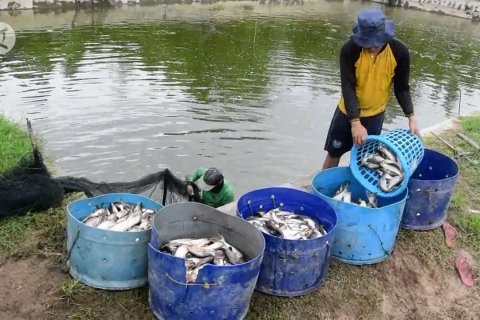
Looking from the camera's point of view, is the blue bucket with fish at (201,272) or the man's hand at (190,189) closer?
the blue bucket with fish at (201,272)

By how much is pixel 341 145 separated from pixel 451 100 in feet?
28.9

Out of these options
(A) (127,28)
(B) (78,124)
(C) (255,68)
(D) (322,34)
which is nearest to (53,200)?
(B) (78,124)

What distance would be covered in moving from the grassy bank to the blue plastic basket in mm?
741

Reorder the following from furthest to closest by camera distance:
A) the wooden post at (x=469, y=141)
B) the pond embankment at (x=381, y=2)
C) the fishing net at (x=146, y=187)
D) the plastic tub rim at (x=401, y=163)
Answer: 1. the pond embankment at (x=381, y=2)
2. the wooden post at (x=469, y=141)
3. the fishing net at (x=146, y=187)
4. the plastic tub rim at (x=401, y=163)

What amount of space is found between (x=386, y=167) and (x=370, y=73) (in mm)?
939

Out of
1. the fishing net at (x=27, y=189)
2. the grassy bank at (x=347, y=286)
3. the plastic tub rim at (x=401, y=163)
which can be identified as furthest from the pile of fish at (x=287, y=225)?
the fishing net at (x=27, y=189)

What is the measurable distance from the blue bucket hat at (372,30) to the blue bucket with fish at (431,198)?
4.80 ft

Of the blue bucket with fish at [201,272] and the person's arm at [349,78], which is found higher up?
the person's arm at [349,78]

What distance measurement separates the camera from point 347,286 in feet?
15.0

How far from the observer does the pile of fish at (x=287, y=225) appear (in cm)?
421

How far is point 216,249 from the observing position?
3.81 meters

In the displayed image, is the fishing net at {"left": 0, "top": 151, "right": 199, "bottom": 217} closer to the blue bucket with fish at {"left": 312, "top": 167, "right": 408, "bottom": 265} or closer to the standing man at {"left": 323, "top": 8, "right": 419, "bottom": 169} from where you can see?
the blue bucket with fish at {"left": 312, "top": 167, "right": 408, "bottom": 265}

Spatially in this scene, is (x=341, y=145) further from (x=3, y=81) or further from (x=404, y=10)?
(x=404, y=10)

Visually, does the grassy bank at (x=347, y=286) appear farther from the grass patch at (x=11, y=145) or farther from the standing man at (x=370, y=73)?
the grass patch at (x=11, y=145)
